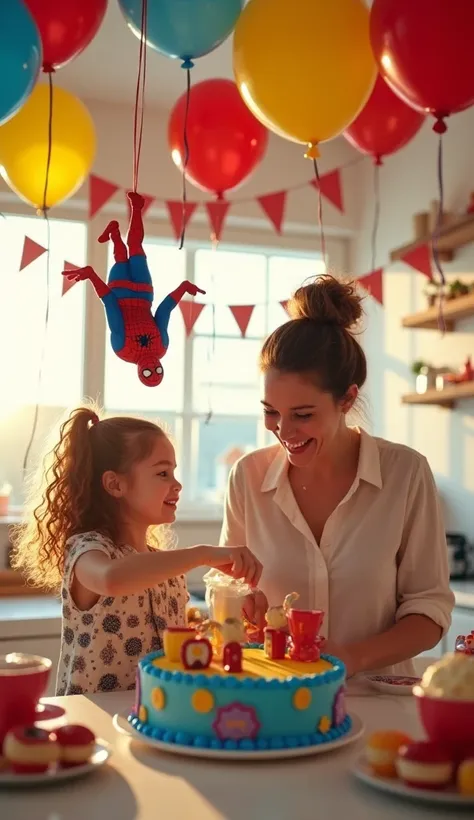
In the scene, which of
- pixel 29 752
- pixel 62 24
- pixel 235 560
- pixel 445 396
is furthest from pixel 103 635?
pixel 445 396

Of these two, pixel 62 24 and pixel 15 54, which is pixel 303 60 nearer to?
pixel 62 24

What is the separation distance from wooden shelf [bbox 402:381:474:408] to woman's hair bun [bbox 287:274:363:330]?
5.73 feet

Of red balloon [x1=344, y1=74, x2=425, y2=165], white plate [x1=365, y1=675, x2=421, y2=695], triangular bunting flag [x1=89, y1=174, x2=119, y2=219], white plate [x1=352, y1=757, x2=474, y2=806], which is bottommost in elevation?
white plate [x1=365, y1=675, x2=421, y2=695]

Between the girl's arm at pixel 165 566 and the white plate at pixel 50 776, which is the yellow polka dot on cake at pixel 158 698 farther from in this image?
the girl's arm at pixel 165 566

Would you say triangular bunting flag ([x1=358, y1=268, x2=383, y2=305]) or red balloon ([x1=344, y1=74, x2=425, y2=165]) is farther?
triangular bunting flag ([x1=358, y1=268, x2=383, y2=305])

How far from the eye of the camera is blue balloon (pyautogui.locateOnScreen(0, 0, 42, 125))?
1785mm

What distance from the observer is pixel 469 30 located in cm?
200

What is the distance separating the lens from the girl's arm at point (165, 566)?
147 centimetres

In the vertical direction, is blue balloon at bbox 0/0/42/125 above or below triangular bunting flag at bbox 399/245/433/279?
above

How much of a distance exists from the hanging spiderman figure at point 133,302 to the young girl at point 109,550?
130mm

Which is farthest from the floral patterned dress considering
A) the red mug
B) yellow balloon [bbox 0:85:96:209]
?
yellow balloon [bbox 0:85:96:209]

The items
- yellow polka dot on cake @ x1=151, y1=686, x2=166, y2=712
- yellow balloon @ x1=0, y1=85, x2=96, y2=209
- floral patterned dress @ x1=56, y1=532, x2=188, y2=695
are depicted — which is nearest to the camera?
yellow polka dot on cake @ x1=151, y1=686, x2=166, y2=712

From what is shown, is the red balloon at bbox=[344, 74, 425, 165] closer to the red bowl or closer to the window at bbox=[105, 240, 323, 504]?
the window at bbox=[105, 240, 323, 504]

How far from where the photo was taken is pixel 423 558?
5.90 ft
